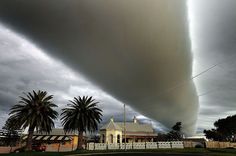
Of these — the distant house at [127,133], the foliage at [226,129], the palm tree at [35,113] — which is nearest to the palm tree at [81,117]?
the palm tree at [35,113]

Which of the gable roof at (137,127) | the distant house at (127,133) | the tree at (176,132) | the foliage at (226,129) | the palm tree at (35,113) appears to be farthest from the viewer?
the tree at (176,132)

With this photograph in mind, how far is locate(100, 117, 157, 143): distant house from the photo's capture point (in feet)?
268

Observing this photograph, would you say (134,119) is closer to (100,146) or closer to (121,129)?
(121,129)

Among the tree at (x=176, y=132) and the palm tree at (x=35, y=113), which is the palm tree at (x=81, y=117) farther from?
the tree at (x=176, y=132)

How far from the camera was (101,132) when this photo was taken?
83562mm

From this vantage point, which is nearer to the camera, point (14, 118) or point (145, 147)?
point (14, 118)

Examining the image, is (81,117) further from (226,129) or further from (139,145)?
(226,129)

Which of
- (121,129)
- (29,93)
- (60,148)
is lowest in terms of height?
(60,148)

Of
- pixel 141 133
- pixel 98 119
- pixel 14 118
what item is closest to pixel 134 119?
pixel 141 133

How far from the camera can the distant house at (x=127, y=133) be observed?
268 ft

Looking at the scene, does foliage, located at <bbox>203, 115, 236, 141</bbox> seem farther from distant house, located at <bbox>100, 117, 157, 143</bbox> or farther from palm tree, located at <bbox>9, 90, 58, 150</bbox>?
palm tree, located at <bbox>9, 90, 58, 150</bbox>

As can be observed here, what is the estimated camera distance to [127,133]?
86125 mm

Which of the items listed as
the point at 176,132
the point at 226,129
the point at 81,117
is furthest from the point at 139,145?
the point at 176,132

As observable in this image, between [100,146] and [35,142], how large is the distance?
27937mm
